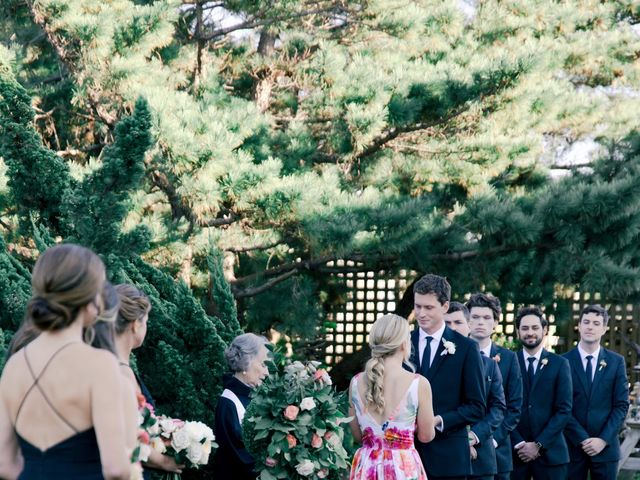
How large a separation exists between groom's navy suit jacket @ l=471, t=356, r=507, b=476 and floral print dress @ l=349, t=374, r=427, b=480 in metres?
1.04

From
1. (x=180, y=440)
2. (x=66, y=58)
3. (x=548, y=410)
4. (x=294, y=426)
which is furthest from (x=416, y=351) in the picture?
(x=66, y=58)

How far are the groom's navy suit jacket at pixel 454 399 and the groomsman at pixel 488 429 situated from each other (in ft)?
1.39

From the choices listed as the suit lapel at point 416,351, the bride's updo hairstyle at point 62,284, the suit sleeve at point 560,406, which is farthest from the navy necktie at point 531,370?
the bride's updo hairstyle at point 62,284

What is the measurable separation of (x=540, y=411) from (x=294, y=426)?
7.96 ft

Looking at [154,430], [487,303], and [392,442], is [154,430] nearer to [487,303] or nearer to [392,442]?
[392,442]

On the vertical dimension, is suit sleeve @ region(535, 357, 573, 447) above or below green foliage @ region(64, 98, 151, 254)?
below

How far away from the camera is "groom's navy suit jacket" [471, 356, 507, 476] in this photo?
5.71 metres

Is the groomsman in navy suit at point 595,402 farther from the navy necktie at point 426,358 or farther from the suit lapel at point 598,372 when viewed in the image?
the navy necktie at point 426,358

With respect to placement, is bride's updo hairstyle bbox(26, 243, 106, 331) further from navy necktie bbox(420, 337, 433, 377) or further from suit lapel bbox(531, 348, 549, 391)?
suit lapel bbox(531, 348, 549, 391)

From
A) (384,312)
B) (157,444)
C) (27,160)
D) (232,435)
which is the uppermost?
(27,160)

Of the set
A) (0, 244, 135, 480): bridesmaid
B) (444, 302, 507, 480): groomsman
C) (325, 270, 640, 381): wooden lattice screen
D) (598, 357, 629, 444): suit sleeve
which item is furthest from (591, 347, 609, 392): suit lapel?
(325, 270, 640, 381): wooden lattice screen

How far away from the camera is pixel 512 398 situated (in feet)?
21.0

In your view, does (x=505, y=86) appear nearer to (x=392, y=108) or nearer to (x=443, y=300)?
(x=392, y=108)

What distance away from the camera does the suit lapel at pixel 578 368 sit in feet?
23.2
